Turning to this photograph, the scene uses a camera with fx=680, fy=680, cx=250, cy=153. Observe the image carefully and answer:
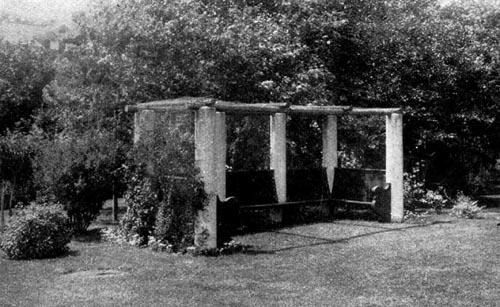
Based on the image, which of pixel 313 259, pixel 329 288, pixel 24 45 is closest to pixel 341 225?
pixel 313 259

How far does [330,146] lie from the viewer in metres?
17.4

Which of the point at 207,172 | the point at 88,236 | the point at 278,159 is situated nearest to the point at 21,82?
the point at 88,236

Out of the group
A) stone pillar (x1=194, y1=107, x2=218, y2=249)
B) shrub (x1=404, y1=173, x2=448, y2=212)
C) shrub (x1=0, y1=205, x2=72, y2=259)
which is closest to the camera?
shrub (x1=0, y1=205, x2=72, y2=259)

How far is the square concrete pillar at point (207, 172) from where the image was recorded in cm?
1164

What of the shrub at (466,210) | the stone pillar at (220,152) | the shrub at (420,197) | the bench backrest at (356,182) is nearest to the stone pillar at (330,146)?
the bench backrest at (356,182)

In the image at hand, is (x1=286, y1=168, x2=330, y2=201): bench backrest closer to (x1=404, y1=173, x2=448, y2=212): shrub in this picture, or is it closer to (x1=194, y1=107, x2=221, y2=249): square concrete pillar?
(x1=404, y1=173, x2=448, y2=212): shrub

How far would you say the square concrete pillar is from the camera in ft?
38.2

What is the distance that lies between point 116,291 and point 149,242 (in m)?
3.72

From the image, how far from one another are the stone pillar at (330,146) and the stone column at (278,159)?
6.62 feet

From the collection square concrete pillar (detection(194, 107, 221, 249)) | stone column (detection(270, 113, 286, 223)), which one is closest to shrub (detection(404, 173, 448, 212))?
stone column (detection(270, 113, 286, 223))

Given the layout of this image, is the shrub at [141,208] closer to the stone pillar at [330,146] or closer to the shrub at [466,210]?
the stone pillar at [330,146]

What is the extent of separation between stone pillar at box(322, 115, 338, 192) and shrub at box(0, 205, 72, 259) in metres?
7.68

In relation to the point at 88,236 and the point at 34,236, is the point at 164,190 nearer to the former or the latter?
the point at 34,236

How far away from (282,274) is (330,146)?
7.91m
